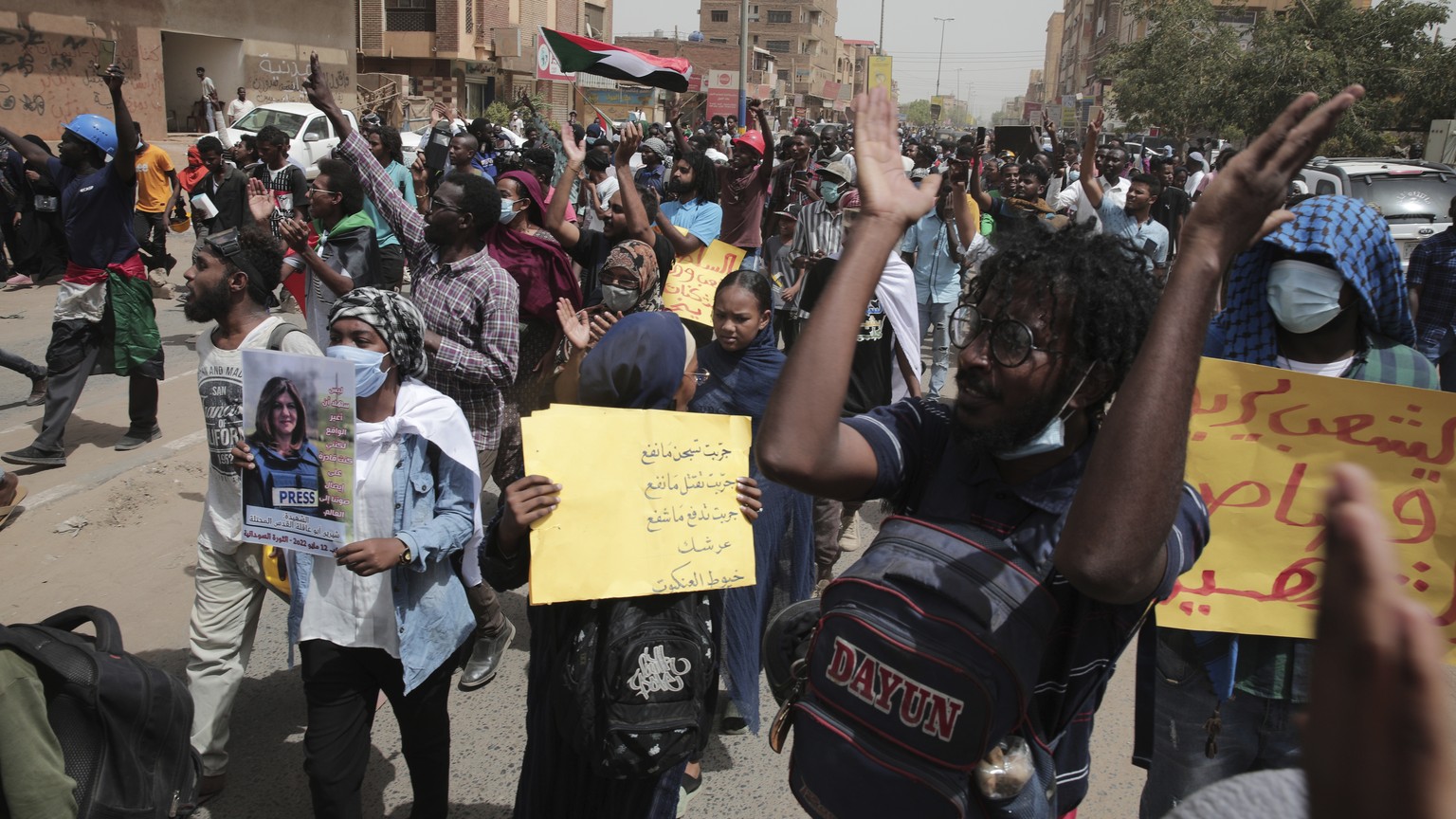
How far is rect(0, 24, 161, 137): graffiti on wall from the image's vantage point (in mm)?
20141

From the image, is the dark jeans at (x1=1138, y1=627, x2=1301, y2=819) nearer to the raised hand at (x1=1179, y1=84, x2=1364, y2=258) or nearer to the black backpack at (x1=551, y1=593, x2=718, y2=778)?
the black backpack at (x1=551, y1=593, x2=718, y2=778)

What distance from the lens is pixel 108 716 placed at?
2.46 meters

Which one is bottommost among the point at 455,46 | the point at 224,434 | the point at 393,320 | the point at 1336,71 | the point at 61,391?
the point at 61,391

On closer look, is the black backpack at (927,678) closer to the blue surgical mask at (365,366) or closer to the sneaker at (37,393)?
the blue surgical mask at (365,366)

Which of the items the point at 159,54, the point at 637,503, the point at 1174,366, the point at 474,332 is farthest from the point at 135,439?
the point at 159,54

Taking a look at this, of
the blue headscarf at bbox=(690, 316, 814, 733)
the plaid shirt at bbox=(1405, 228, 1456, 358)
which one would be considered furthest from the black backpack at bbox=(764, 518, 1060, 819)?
the plaid shirt at bbox=(1405, 228, 1456, 358)

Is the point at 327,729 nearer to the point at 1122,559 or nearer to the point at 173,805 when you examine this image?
the point at 173,805

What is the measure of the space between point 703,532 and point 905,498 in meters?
0.85

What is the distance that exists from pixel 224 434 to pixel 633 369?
5.22ft

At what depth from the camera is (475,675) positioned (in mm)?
4207

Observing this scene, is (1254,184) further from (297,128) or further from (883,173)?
(297,128)

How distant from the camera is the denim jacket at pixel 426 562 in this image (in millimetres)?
2826

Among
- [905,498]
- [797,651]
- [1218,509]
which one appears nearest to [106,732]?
[797,651]

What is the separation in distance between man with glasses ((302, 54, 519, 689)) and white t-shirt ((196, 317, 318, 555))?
92cm
